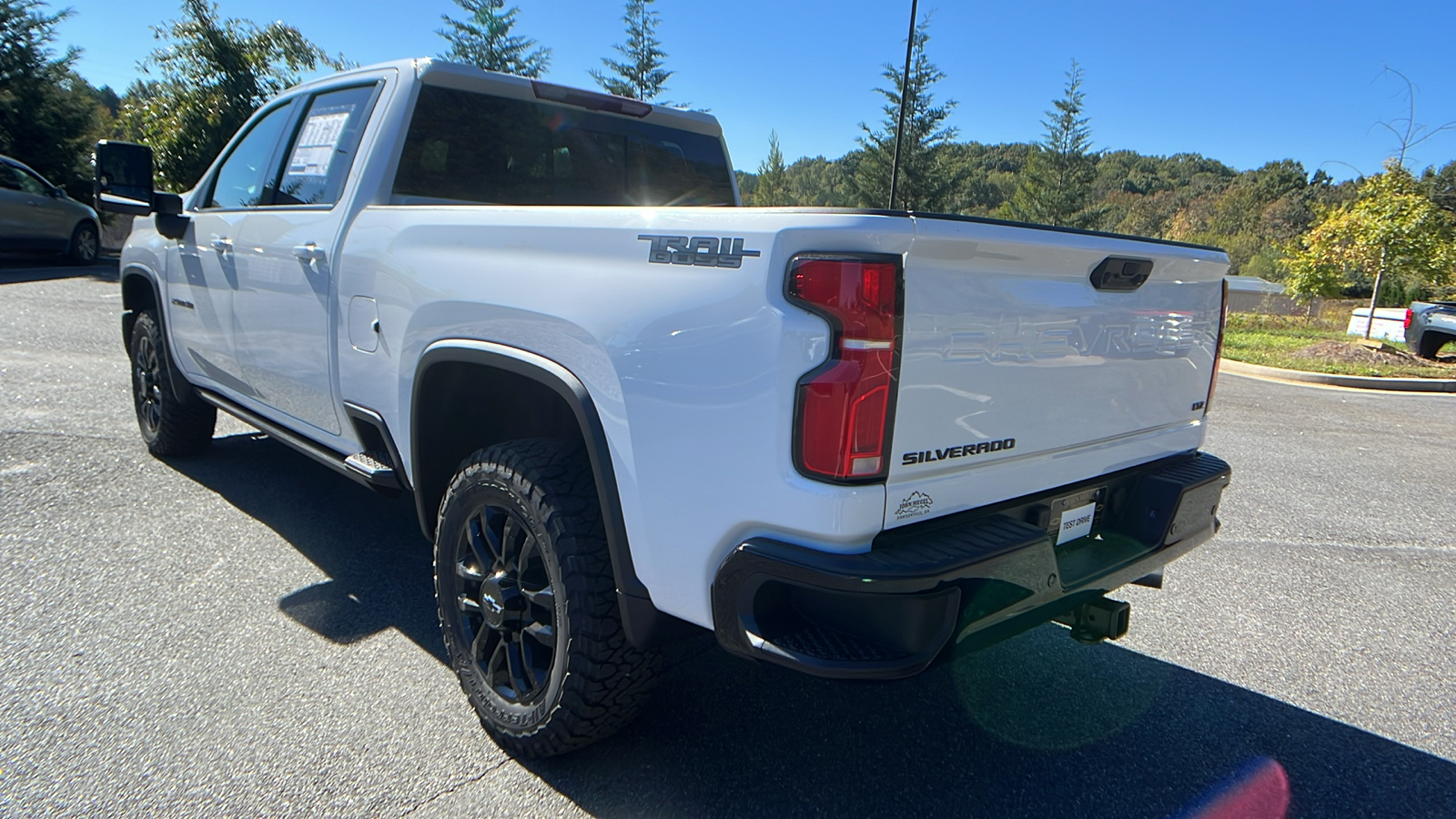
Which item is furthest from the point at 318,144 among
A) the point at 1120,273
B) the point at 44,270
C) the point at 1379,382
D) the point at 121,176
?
the point at 44,270

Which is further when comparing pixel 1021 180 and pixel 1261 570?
pixel 1021 180

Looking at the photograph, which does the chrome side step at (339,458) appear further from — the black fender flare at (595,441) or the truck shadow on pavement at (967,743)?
the black fender flare at (595,441)

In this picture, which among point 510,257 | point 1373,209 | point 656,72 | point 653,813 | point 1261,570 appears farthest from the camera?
point 656,72

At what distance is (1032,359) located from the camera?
2156 mm

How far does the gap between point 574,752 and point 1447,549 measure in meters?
4.84

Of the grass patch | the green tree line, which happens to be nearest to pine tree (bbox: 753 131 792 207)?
the green tree line

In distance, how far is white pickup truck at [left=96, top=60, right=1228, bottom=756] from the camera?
183 centimetres

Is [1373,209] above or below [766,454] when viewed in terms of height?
above

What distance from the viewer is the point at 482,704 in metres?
2.58

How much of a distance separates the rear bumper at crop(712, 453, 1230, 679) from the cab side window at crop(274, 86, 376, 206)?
2.47 meters

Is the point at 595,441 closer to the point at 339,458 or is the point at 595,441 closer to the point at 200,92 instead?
the point at 339,458

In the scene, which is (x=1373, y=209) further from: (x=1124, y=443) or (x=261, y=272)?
(x=261, y=272)

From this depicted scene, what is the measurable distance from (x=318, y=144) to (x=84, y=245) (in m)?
16.1

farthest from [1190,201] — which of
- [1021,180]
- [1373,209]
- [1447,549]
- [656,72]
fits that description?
[1447,549]
